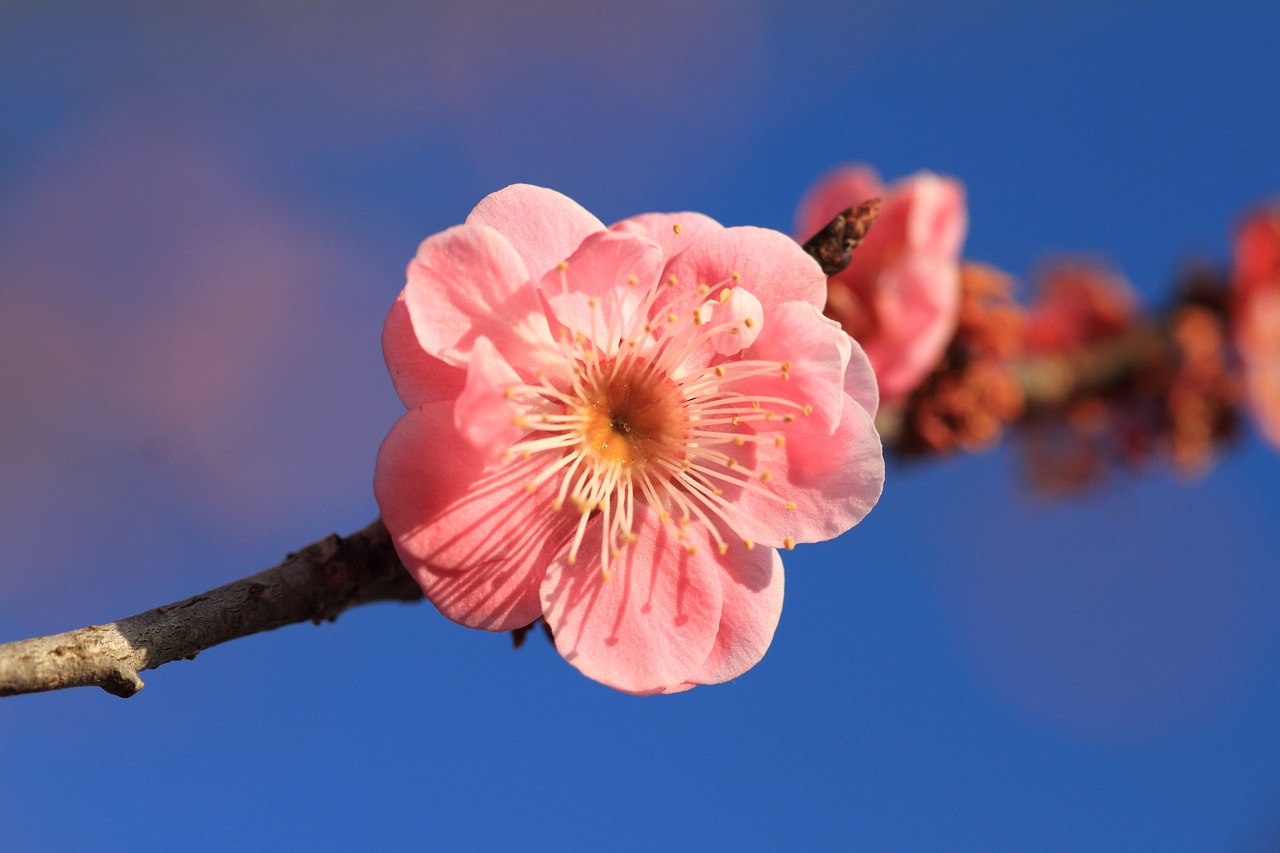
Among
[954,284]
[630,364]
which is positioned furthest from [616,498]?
[954,284]

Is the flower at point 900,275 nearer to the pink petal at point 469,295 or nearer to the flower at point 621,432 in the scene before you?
the flower at point 621,432

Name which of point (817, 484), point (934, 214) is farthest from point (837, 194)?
point (817, 484)

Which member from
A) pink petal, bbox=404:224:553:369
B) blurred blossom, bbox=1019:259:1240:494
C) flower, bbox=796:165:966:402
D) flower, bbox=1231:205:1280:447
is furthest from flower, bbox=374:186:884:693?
flower, bbox=1231:205:1280:447

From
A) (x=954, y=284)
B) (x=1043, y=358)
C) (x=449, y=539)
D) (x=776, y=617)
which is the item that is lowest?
(x=776, y=617)

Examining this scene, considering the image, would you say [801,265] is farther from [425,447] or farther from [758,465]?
[425,447]

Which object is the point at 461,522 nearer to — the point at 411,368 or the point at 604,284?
the point at 411,368
